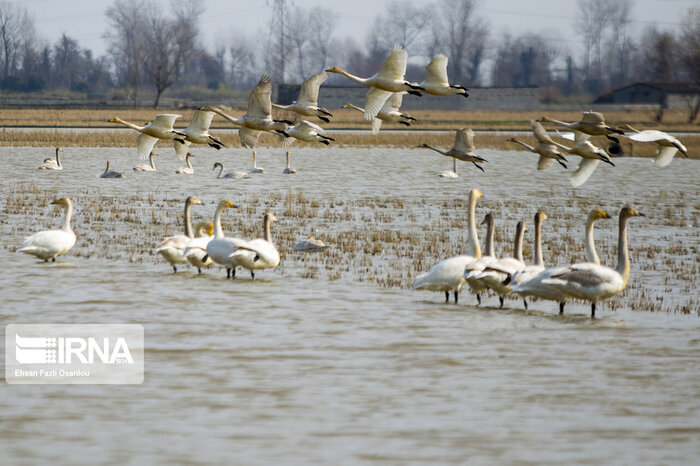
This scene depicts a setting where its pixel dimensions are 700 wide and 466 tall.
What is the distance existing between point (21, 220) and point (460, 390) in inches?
513

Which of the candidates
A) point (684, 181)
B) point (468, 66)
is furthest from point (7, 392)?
point (468, 66)

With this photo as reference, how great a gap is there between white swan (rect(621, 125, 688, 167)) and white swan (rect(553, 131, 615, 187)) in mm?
656

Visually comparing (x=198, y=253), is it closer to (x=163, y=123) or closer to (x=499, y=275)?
(x=163, y=123)

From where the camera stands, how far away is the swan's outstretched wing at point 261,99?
12.7 metres

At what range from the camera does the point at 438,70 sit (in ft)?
42.8

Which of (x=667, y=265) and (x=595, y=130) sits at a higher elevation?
(x=595, y=130)

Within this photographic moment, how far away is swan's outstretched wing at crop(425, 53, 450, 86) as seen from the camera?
12961mm

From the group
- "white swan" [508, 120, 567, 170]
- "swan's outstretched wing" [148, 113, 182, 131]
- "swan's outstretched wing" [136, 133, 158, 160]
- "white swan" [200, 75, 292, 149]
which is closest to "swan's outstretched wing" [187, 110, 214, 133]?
"swan's outstretched wing" [148, 113, 182, 131]

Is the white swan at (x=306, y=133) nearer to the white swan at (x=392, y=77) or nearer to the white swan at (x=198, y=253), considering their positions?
the white swan at (x=392, y=77)

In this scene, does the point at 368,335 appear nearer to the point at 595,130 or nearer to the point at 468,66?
the point at 595,130

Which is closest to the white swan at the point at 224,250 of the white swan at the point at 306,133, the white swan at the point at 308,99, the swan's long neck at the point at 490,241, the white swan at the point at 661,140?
the white swan at the point at 306,133

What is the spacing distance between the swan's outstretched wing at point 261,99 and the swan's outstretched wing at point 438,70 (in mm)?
2068

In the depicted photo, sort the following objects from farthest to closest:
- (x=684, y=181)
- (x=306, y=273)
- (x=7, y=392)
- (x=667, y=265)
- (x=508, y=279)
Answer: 1. (x=684, y=181)
2. (x=667, y=265)
3. (x=306, y=273)
4. (x=508, y=279)
5. (x=7, y=392)

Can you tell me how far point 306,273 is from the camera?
526 inches
